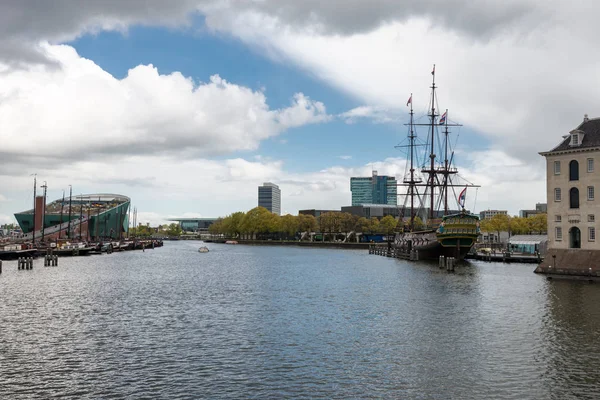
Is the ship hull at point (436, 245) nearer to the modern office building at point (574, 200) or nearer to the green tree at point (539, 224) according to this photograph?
the modern office building at point (574, 200)

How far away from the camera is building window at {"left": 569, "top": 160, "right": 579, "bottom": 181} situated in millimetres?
66750

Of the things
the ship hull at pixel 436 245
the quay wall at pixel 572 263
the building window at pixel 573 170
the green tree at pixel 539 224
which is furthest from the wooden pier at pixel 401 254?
the green tree at pixel 539 224

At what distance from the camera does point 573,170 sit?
67188 millimetres

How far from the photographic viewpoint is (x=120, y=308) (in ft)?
151

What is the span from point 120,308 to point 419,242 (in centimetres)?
8676

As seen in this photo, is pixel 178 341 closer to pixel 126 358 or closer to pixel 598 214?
pixel 126 358

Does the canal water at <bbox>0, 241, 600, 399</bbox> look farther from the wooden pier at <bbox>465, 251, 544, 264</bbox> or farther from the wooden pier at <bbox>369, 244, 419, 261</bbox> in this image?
the wooden pier at <bbox>369, 244, 419, 261</bbox>

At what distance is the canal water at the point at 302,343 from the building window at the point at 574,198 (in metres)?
11.6

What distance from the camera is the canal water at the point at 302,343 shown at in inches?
946

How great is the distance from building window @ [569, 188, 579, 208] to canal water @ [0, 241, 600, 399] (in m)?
11.6

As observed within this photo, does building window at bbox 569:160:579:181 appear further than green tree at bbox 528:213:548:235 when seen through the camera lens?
No

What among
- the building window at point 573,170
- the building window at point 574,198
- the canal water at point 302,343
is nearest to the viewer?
the canal water at point 302,343

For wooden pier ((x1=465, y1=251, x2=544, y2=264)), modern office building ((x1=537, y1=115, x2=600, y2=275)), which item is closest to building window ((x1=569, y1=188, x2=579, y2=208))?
modern office building ((x1=537, y1=115, x2=600, y2=275))

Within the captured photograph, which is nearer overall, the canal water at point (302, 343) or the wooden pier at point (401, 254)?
the canal water at point (302, 343)
